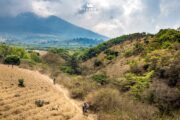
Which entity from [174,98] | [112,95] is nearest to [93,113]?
[112,95]

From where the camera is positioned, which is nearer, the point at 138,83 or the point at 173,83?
the point at 173,83

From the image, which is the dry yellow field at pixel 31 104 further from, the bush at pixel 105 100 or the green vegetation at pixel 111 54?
the green vegetation at pixel 111 54

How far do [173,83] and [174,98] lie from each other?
4.89 meters

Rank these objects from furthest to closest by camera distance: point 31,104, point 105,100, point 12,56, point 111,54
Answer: point 111,54 < point 12,56 < point 105,100 < point 31,104

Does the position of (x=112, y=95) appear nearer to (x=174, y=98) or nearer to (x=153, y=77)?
(x=174, y=98)

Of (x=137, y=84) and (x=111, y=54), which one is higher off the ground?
(x=111, y=54)

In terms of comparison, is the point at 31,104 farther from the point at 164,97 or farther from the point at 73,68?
the point at 73,68

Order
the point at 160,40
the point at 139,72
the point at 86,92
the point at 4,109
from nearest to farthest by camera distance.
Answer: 1. the point at 4,109
2. the point at 86,92
3. the point at 139,72
4. the point at 160,40

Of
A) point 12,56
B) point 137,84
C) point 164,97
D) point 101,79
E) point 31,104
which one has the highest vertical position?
point 12,56

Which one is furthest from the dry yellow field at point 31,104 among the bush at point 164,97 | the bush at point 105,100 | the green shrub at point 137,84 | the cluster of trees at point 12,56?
the cluster of trees at point 12,56

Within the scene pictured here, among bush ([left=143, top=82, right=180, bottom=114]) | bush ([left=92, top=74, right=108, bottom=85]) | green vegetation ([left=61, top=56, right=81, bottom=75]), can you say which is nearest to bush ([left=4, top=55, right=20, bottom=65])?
green vegetation ([left=61, top=56, right=81, bottom=75])

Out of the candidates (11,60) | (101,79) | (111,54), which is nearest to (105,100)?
(101,79)

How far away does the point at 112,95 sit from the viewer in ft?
131

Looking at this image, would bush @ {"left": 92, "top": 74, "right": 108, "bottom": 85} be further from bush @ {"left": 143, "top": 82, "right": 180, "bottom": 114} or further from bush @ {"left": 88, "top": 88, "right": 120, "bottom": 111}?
bush @ {"left": 143, "top": 82, "right": 180, "bottom": 114}
